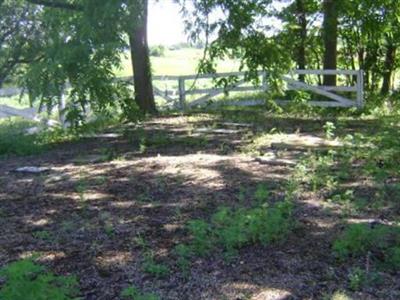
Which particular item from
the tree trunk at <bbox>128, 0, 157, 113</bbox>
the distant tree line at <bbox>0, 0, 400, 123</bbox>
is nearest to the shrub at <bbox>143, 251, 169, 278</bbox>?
the distant tree line at <bbox>0, 0, 400, 123</bbox>

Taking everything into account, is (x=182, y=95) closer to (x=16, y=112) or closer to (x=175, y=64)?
(x=16, y=112)

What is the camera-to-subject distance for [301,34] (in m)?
17.9

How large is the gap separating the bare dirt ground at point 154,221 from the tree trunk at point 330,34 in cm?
694

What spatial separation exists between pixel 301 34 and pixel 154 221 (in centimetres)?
1394

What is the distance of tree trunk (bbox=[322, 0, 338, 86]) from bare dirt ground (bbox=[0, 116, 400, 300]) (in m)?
6.94

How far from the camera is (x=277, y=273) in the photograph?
4.05 metres

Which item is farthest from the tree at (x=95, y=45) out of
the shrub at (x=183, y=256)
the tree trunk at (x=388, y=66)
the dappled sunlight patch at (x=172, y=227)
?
the tree trunk at (x=388, y=66)

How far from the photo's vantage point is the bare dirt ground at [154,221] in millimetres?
3906

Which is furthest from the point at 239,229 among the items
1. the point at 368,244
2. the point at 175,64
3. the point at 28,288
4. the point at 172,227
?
the point at 175,64

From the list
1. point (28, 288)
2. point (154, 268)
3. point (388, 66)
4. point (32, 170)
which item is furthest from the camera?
point (388, 66)

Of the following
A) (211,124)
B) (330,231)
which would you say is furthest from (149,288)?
(211,124)

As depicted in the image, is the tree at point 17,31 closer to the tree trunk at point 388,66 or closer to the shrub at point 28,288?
the tree trunk at point 388,66

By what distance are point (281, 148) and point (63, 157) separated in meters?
3.45

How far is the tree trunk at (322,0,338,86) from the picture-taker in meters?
14.5
